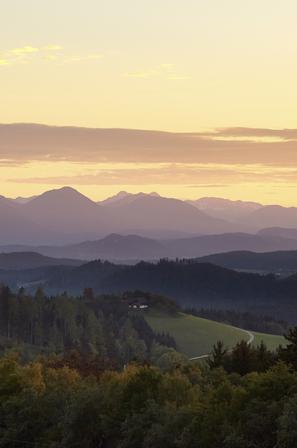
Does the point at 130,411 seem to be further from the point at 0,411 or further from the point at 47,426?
the point at 0,411

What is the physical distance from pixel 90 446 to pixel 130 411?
4168mm

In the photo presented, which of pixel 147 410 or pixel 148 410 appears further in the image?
pixel 147 410

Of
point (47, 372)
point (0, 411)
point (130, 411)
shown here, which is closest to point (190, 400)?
point (130, 411)

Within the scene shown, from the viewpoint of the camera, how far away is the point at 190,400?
66.9 m

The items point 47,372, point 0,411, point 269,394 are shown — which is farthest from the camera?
point 47,372

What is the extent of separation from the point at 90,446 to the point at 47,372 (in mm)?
23897

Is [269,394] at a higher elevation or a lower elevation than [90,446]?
higher

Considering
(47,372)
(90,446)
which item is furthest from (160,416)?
(47,372)

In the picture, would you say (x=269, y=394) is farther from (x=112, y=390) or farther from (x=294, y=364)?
(x=294, y=364)

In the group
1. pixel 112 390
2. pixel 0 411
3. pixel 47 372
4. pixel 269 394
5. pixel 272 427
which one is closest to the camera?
pixel 272 427

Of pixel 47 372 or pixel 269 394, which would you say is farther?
pixel 47 372

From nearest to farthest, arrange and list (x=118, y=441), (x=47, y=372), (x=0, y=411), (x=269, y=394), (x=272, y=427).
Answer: (x=272, y=427), (x=269, y=394), (x=118, y=441), (x=0, y=411), (x=47, y=372)

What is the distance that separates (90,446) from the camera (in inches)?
2616

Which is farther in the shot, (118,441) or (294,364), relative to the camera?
(294,364)
